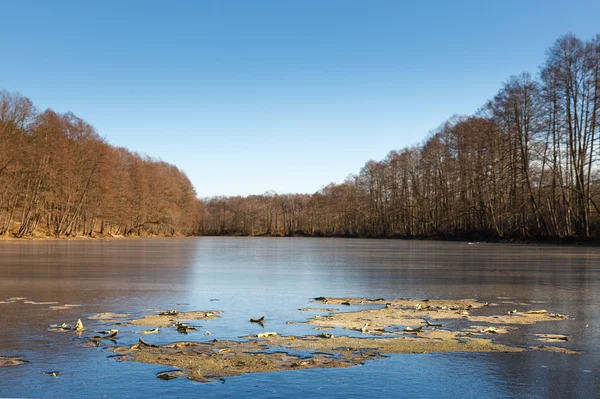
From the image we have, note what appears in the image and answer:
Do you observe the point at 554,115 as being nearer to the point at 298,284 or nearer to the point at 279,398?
the point at 298,284

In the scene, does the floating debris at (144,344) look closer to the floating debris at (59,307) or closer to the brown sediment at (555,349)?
the floating debris at (59,307)

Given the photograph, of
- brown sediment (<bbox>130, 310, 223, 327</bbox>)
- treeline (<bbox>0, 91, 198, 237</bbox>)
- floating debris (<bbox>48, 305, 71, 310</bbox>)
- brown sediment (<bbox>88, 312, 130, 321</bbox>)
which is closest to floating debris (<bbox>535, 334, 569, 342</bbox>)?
brown sediment (<bbox>130, 310, 223, 327</bbox>)

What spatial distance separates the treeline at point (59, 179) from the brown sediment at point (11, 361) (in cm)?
5123

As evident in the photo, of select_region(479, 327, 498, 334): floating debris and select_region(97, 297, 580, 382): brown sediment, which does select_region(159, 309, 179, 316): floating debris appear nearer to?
select_region(97, 297, 580, 382): brown sediment

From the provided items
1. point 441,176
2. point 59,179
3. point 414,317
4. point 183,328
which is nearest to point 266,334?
point 183,328

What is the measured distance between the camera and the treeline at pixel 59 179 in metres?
55.6

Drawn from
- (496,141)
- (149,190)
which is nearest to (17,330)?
(496,141)

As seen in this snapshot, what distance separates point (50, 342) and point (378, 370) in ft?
12.8

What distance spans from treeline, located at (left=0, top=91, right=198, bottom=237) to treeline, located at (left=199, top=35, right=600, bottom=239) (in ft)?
145

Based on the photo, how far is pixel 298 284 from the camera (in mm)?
13844

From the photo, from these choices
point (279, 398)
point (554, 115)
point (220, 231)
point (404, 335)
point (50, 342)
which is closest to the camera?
point (279, 398)

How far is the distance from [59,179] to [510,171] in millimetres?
49949

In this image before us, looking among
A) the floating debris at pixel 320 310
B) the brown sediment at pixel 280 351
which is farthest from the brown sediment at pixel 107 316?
the floating debris at pixel 320 310

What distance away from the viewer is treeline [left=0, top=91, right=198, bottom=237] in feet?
182
